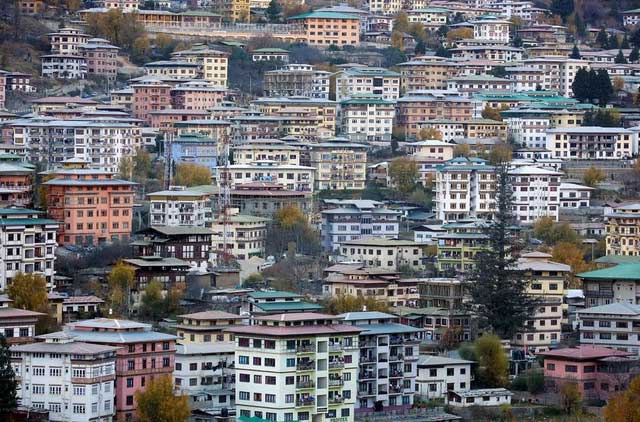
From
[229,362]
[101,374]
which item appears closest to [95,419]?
[101,374]

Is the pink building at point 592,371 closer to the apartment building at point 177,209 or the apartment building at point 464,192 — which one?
the apartment building at point 177,209

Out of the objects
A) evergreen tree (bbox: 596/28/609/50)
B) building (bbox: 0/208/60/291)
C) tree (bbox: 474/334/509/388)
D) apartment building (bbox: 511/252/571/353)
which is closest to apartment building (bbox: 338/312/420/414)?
tree (bbox: 474/334/509/388)

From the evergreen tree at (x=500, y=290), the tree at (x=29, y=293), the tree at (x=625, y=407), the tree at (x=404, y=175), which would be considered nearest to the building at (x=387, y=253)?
the evergreen tree at (x=500, y=290)

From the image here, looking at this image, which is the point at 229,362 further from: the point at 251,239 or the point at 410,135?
the point at 410,135

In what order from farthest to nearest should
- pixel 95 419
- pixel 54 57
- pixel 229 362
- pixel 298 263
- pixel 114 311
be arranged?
pixel 54 57, pixel 298 263, pixel 114 311, pixel 229 362, pixel 95 419

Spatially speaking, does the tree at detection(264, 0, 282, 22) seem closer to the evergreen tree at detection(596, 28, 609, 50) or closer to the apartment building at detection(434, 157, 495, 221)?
the evergreen tree at detection(596, 28, 609, 50)

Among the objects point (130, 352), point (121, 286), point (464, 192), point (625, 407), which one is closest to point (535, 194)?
point (464, 192)

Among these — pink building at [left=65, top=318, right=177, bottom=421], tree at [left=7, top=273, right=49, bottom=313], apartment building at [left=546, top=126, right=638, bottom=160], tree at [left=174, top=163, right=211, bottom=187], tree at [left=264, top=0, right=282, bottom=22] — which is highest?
tree at [left=264, top=0, right=282, bottom=22]
